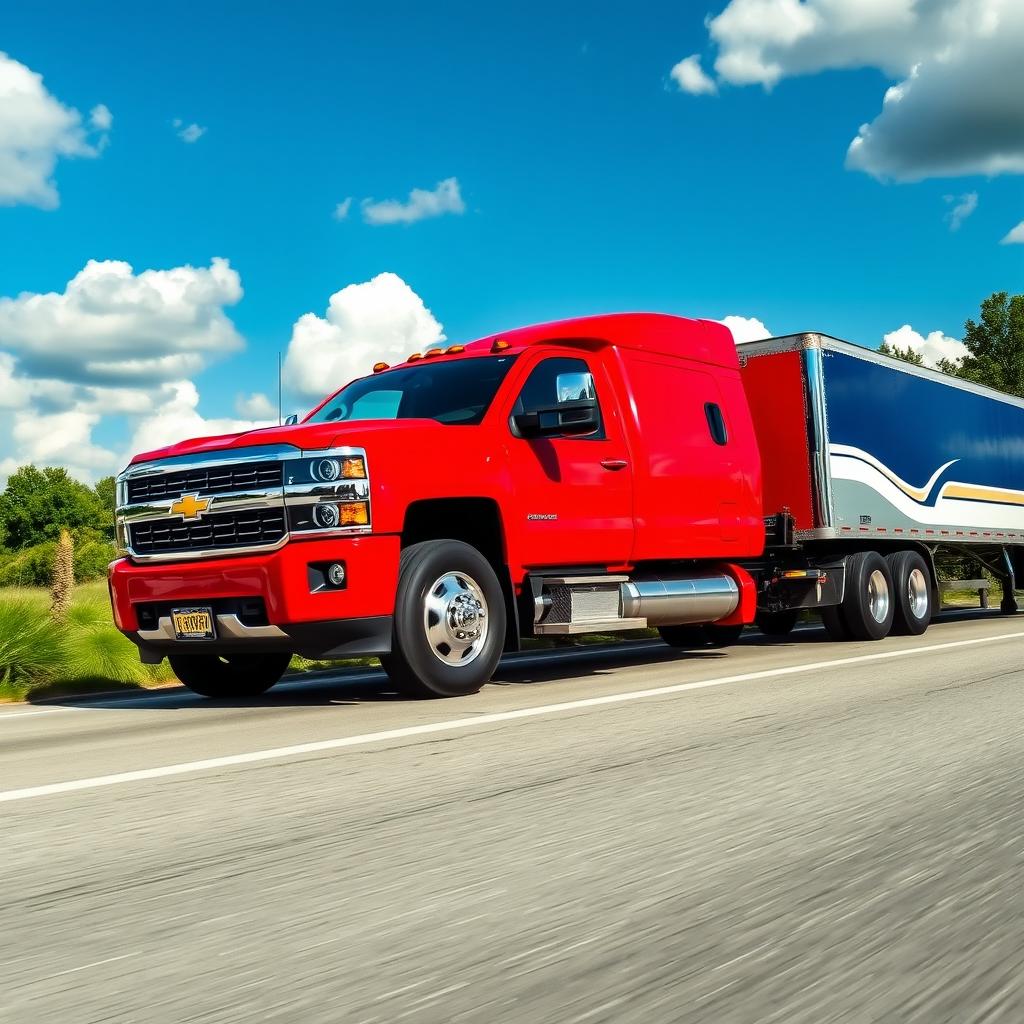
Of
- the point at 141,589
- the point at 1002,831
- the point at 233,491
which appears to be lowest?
the point at 1002,831

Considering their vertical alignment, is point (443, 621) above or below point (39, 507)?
below

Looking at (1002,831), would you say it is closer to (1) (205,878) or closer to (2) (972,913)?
(2) (972,913)

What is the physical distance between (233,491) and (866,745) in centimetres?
419

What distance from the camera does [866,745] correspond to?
5.64 m

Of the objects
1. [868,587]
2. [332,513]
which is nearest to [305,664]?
[332,513]

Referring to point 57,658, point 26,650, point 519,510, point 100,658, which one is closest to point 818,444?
point 519,510

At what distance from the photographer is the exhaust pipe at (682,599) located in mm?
9633

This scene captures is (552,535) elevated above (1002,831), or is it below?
above

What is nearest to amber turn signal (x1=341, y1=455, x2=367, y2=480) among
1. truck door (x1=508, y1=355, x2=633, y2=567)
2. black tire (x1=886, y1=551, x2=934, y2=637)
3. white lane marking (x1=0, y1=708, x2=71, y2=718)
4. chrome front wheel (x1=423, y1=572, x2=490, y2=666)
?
chrome front wheel (x1=423, y1=572, x2=490, y2=666)

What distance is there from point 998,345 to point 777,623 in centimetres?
4398

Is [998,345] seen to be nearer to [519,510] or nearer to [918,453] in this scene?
[918,453]

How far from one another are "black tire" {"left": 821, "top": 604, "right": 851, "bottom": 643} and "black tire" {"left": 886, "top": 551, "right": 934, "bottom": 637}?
39.1 inches

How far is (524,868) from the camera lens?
11.3 ft

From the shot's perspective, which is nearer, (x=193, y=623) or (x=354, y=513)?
(x=354, y=513)
